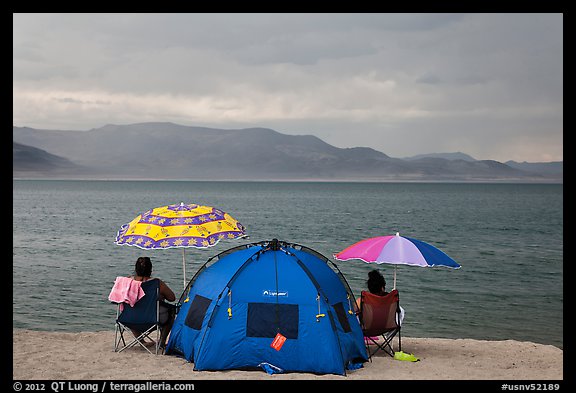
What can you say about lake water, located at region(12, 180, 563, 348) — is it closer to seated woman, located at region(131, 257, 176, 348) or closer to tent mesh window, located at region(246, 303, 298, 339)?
seated woman, located at region(131, 257, 176, 348)

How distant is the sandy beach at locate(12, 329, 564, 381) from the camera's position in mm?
9438

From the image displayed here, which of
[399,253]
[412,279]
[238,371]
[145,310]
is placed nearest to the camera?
[238,371]

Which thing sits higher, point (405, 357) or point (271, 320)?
point (271, 320)

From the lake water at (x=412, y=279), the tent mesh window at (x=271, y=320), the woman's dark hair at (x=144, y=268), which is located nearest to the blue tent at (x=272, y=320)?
the tent mesh window at (x=271, y=320)

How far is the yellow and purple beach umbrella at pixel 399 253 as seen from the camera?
10.8m

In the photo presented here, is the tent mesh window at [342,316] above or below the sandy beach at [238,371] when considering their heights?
above

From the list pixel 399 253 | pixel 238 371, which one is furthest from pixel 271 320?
pixel 399 253

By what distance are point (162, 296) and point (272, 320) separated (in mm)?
2059

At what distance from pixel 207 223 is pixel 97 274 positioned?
17433 mm

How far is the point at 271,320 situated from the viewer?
32.0ft

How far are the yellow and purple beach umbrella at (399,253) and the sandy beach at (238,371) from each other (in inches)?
62.7

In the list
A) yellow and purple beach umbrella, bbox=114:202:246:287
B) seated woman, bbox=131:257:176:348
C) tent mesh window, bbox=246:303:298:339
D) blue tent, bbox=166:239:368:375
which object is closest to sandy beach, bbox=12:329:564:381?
blue tent, bbox=166:239:368:375

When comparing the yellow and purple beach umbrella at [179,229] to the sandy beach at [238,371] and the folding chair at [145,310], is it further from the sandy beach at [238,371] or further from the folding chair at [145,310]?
the sandy beach at [238,371]

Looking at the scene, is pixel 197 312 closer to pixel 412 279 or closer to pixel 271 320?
pixel 271 320
